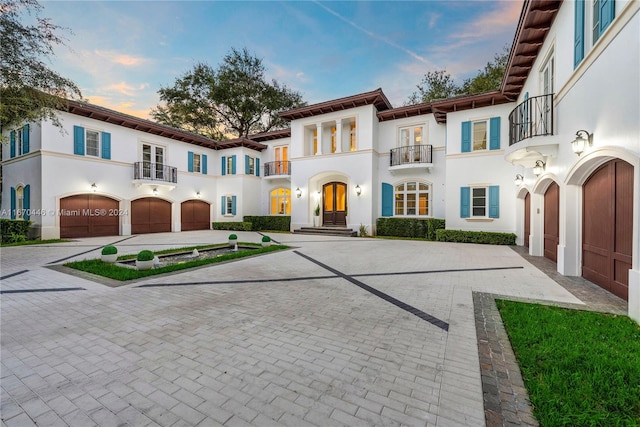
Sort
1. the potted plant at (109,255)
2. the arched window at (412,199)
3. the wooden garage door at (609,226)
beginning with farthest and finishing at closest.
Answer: the arched window at (412,199) → the potted plant at (109,255) → the wooden garage door at (609,226)

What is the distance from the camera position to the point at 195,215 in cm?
1988

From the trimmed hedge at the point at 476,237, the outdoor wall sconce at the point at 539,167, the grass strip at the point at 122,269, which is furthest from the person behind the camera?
the trimmed hedge at the point at 476,237

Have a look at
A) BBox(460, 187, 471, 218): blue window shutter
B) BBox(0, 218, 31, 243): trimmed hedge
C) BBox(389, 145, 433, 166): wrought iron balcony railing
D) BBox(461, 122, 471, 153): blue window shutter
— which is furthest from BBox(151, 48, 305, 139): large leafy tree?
BBox(460, 187, 471, 218): blue window shutter

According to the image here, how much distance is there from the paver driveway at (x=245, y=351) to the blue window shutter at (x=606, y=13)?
484cm

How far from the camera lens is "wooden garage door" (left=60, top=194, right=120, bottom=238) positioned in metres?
13.8

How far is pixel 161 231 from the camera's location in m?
17.9

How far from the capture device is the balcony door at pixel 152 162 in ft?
55.0

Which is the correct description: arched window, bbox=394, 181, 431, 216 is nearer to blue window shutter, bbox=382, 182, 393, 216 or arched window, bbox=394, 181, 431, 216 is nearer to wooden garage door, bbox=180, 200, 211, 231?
blue window shutter, bbox=382, 182, 393, 216

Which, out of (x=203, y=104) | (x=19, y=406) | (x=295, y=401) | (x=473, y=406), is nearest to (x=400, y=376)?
(x=473, y=406)

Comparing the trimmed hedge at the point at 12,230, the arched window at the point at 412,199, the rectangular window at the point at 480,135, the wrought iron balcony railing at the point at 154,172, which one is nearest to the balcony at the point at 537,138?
the rectangular window at the point at 480,135

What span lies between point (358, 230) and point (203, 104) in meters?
18.9

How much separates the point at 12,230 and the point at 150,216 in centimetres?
603

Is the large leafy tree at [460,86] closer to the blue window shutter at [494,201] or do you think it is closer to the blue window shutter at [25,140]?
the blue window shutter at [494,201]

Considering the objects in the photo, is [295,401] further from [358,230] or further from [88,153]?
[88,153]
